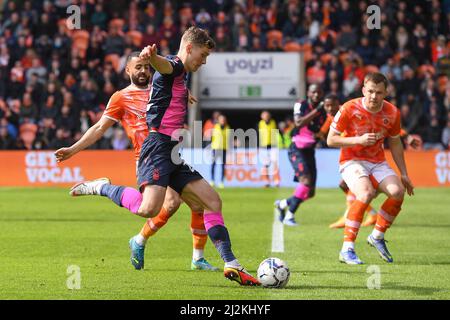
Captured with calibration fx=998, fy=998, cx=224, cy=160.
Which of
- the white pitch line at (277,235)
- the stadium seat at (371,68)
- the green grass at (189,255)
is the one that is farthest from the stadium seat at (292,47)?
the white pitch line at (277,235)

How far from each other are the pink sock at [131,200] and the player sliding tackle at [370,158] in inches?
90.7

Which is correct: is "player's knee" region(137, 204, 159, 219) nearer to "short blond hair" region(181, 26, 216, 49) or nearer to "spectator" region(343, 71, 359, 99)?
"short blond hair" region(181, 26, 216, 49)

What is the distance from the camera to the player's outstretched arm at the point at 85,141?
30.4 ft

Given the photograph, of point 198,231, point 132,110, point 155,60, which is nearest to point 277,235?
point 198,231

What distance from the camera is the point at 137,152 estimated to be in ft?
32.8

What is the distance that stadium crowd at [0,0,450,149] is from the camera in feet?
88.6

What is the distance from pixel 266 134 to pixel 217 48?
4.01 m

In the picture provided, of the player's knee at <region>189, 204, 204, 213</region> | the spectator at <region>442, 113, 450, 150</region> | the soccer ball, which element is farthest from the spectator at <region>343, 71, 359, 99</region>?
the soccer ball

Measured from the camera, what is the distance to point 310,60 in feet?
92.3

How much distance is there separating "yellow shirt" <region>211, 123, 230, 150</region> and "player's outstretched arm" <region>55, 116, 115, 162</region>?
15442mm

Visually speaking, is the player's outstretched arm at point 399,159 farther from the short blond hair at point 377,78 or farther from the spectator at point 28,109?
the spectator at point 28,109

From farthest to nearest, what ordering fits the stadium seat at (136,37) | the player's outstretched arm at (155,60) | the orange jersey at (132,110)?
the stadium seat at (136,37) < the orange jersey at (132,110) < the player's outstretched arm at (155,60)
